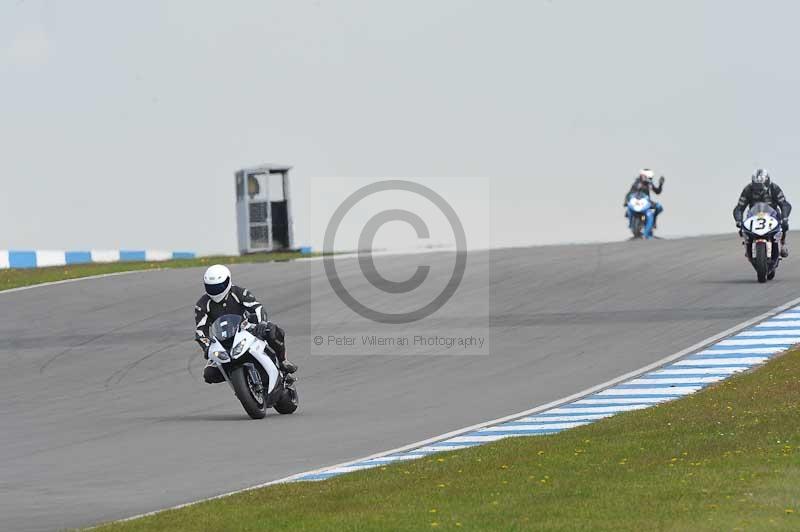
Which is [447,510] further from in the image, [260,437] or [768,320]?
[768,320]

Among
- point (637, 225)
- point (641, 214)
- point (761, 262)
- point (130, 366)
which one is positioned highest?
point (641, 214)

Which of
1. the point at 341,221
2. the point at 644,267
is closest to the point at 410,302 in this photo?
the point at 644,267

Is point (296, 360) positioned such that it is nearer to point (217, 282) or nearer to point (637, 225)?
point (217, 282)

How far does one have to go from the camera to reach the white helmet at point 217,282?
1491 centimetres

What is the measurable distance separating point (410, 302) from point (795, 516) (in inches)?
702

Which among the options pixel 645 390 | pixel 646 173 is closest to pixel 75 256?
pixel 646 173

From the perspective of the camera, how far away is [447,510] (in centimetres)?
866

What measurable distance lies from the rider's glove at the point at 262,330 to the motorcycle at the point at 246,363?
5 cm

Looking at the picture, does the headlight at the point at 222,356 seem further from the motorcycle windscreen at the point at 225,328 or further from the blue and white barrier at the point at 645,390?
the blue and white barrier at the point at 645,390

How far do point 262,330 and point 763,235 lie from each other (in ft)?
37.2

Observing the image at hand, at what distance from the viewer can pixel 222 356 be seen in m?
14.7

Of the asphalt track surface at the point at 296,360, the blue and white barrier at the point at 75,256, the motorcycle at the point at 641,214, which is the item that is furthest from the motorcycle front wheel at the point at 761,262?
the blue and white barrier at the point at 75,256

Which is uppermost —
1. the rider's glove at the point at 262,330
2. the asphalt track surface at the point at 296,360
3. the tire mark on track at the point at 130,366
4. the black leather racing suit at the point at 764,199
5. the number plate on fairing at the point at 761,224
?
the black leather racing suit at the point at 764,199

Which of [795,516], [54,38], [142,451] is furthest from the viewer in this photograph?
[54,38]
